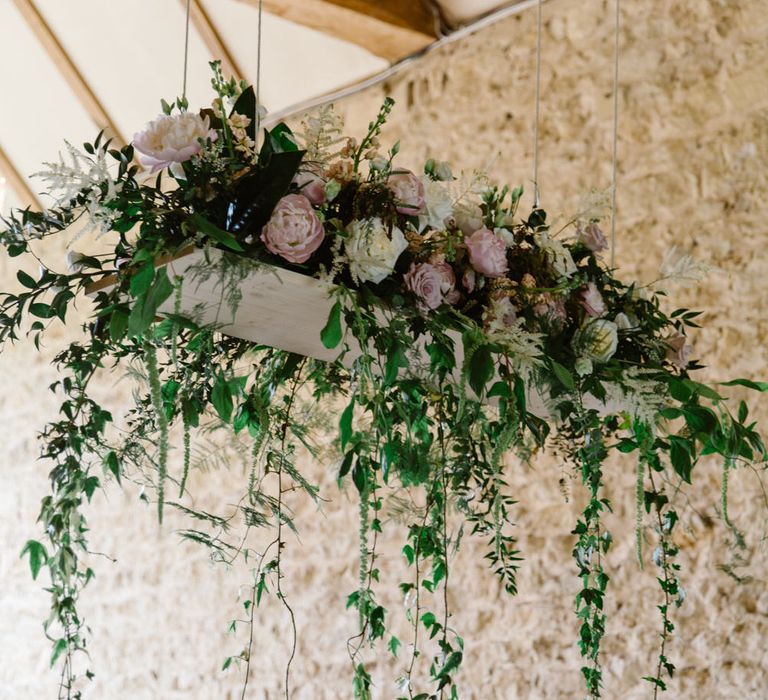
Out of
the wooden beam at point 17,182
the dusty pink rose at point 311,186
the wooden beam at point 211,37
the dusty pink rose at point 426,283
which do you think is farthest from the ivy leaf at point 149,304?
the wooden beam at point 17,182

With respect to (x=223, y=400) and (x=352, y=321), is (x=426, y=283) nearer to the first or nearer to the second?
(x=352, y=321)

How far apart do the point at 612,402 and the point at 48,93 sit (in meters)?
4.21

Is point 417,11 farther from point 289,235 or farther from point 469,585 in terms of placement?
point 289,235

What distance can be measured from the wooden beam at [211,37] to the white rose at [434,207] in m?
2.96

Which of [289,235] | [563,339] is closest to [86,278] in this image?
[289,235]

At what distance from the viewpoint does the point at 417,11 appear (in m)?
4.26

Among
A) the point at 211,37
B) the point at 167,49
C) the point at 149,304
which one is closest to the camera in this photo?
the point at 149,304

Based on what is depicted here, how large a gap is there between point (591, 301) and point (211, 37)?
3105 mm

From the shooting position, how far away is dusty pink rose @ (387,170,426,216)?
1.60 meters

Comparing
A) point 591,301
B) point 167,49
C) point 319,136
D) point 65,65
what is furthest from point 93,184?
point 65,65

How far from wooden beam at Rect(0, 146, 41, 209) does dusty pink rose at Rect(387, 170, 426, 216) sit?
4.66 m

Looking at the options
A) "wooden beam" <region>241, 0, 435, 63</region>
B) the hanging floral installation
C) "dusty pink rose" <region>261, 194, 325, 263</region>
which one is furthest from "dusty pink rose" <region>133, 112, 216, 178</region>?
"wooden beam" <region>241, 0, 435, 63</region>

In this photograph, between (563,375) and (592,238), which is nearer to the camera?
(563,375)

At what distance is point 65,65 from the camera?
4.99 m
